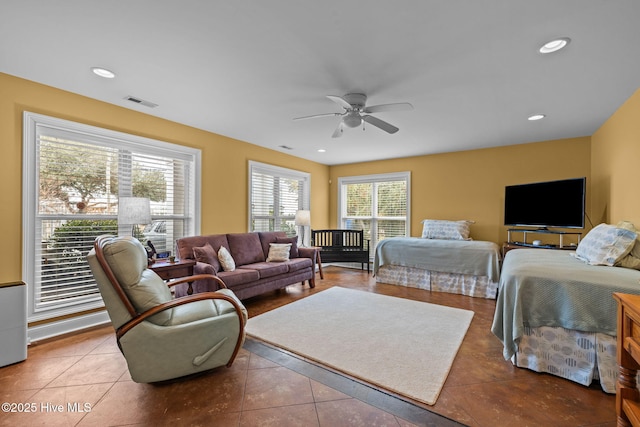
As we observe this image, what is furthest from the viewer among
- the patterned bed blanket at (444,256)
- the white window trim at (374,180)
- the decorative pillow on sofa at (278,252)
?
the white window trim at (374,180)

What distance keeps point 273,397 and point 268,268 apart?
6.78 feet

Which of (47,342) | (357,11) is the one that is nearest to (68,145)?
(47,342)

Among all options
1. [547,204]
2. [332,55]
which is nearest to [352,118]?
[332,55]

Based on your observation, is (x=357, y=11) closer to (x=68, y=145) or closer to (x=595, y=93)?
(x=595, y=93)

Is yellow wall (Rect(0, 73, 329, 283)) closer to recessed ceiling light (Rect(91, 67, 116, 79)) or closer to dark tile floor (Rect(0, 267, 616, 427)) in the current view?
recessed ceiling light (Rect(91, 67, 116, 79))

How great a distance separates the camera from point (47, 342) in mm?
2701

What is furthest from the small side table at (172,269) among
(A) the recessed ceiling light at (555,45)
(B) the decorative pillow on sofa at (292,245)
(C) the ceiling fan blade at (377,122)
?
(A) the recessed ceiling light at (555,45)

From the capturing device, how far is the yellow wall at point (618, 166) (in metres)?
2.81

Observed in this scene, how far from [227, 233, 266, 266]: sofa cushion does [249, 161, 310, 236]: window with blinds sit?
0.62 metres

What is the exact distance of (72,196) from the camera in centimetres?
298

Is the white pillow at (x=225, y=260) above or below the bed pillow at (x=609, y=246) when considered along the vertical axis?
below

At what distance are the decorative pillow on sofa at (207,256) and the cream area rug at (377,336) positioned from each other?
33.0 inches

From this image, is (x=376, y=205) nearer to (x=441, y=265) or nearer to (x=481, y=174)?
(x=481, y=174)

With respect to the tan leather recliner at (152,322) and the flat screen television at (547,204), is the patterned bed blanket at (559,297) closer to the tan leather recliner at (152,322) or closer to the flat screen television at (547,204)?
the flat screen television at (547,204)
